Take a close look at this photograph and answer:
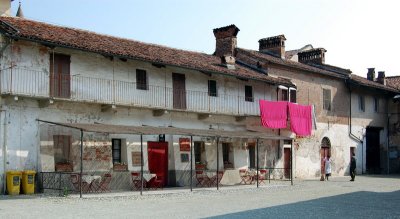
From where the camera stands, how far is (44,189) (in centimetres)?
1930

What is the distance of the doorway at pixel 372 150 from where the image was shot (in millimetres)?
38375

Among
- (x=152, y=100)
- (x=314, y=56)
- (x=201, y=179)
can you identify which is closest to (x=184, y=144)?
(x=201, y=179)

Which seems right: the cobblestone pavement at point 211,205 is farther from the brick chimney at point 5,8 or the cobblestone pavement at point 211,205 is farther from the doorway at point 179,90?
the brick chimney at point 5,8

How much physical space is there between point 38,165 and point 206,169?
29.3ft

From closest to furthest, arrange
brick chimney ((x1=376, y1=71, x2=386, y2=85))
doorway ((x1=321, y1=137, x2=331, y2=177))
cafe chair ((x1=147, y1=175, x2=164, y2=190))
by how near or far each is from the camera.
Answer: cafe chair ((x1=147, y1=175, x2=164, y2=190)) → doorway ((x1=321, y1=137, x2=331, y2=177)) → brick chimney ((x1=376, y1=71, x2=386, y2=85))

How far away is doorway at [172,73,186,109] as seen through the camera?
2461 centimetres

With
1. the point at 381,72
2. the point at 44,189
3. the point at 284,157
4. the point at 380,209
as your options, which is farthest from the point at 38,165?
the point at 381,72

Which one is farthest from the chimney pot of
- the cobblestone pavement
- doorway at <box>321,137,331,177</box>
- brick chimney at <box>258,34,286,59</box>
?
doorway at <box>321,137,331,177</box>

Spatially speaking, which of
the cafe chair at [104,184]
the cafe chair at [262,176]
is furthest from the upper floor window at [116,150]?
the cafe chair at [262,176]

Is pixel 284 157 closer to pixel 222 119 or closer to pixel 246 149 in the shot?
pixel 246 149

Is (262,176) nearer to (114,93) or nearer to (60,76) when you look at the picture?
(114,93)

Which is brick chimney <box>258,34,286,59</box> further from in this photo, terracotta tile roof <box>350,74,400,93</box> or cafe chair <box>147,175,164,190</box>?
cafe chair <box>147,175,164,190</box>

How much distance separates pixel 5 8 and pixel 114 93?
18.6ft

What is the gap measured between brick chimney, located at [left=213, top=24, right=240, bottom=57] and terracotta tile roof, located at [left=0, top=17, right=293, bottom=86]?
8.11ft
